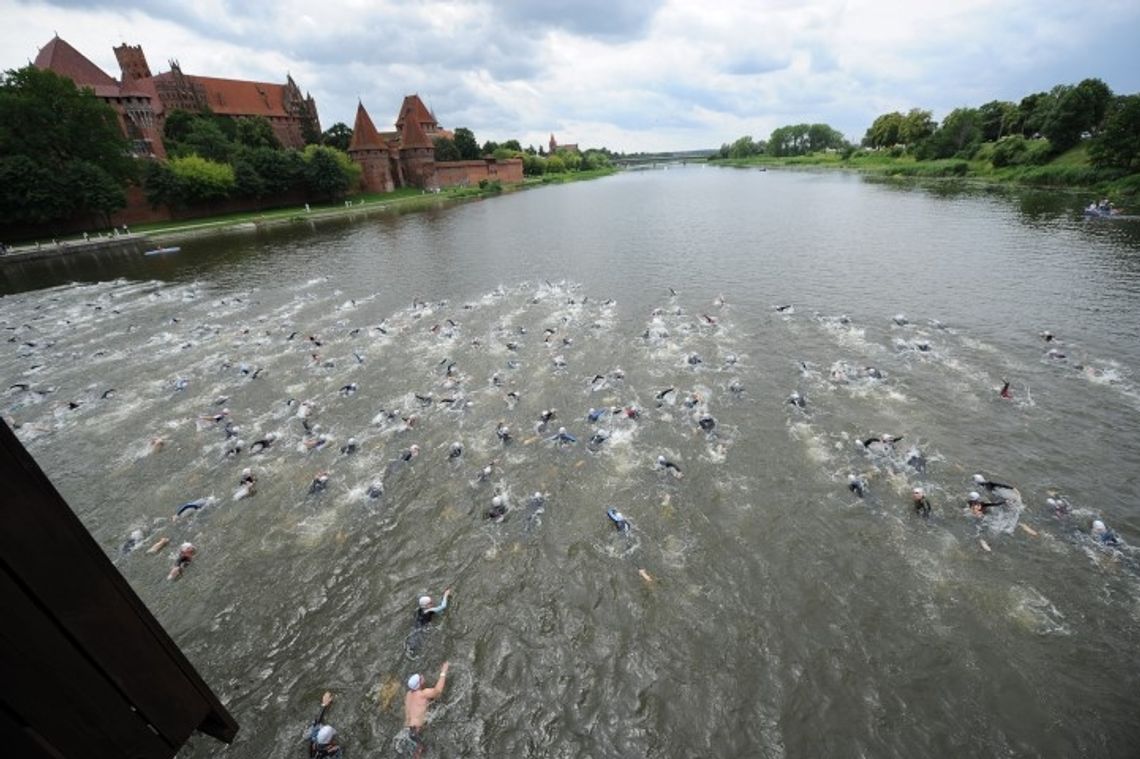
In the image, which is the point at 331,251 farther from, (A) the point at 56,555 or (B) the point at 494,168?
(B) the point at 494,168

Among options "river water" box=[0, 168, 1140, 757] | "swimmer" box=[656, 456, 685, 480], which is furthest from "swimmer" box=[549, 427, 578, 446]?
"swimmer" box=[656, 456, 685, 480]

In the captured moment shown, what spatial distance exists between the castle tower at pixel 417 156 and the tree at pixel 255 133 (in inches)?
1122

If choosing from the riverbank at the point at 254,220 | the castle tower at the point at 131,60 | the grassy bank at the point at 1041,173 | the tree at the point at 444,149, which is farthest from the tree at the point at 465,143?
the grassy bank at the point at 1041,173

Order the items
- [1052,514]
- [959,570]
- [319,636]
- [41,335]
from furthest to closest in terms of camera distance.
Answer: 1. [41,335]
2. [1052,514]
3. [959,570]
4. [319,636]

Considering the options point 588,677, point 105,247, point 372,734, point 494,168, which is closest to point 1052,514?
point 588,677

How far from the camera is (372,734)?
9.52 metres

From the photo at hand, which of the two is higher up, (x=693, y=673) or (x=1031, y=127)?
(x=1031, y=127)

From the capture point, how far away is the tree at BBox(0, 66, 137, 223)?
61.9 metres

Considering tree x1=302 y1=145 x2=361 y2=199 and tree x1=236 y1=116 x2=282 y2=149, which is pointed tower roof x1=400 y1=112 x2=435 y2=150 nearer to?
tree x1=302 y1=145 x2=361 y2=199

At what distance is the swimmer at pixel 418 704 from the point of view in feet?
30.9

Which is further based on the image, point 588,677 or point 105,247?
point 105,247

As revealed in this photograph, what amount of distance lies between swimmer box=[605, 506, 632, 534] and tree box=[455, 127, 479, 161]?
15958 cm

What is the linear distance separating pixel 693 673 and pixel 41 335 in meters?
45.5

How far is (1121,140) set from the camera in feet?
195
